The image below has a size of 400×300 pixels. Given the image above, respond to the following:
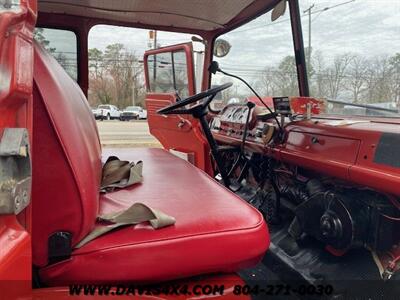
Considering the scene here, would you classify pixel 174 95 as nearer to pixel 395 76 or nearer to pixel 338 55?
pixel 338 55

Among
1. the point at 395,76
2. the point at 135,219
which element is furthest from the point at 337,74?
the point at 135,219

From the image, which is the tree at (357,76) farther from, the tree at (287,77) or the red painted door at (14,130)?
the red painted door at (14,130)

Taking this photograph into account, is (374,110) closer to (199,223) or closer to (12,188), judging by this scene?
(199,223)

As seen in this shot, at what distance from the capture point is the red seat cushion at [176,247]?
3.23ft

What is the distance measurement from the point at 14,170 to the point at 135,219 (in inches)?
17.9

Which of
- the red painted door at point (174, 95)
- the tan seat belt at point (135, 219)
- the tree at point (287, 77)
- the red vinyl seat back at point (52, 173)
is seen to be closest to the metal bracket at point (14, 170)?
the red vinyl seat back at point (52, 173)

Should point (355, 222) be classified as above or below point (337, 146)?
below

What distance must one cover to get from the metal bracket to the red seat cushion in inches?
12.2

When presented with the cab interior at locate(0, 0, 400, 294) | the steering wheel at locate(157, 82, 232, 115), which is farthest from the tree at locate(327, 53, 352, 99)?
the steering wheel at locate(157, 82, 232, 115)

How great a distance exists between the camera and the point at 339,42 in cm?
189

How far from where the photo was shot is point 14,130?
2.34 ft

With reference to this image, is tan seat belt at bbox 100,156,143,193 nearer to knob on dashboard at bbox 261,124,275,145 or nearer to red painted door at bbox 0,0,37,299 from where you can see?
knob on dashboard at bbox 261,124,275,145

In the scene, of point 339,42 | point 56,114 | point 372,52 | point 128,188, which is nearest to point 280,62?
point 339,42

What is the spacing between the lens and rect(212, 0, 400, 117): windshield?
1656 millimetres
